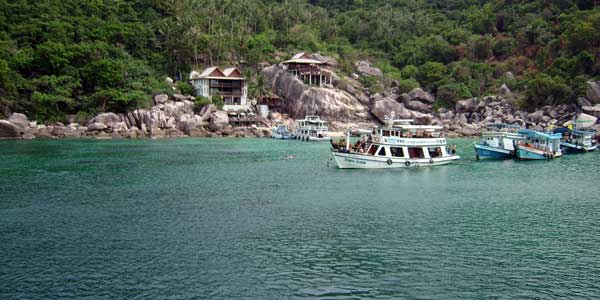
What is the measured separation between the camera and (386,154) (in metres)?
49.4

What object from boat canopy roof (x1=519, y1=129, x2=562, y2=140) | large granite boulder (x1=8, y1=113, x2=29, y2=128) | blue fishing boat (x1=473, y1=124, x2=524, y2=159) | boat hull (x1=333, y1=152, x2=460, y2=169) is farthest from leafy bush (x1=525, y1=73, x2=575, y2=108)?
large granite boulder (x1=8, y1=113, x2=29, y2=128)

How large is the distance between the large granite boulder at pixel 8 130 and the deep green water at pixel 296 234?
1375 inches

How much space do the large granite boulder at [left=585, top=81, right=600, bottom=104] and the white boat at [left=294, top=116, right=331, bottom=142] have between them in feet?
134

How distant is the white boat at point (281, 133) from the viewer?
8913cm

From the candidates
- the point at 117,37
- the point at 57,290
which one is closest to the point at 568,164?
the point at 57,290

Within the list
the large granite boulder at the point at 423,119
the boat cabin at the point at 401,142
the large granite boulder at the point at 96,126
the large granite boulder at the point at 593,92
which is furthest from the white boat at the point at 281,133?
the large granite boulder at the point at 593,92

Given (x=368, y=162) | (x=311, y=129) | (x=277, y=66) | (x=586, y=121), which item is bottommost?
(x=368, y=162)

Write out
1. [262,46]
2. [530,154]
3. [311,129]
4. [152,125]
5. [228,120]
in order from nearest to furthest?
[530,154], [152,125], [311,129], [228,120], [262,46]

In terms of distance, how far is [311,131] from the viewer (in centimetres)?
8731

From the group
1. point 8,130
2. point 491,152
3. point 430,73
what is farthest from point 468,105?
point 8,130

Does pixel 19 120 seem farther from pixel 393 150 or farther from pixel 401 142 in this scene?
pixel 401 142

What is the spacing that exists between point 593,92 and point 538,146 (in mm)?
31235

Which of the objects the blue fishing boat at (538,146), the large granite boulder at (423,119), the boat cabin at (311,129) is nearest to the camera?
the blue fishing boat at (538,146)

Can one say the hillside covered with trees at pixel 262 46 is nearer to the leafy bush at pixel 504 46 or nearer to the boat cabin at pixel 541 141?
the leafy bush at pixel 504 46
